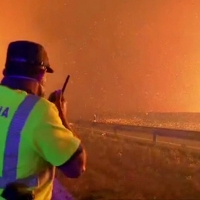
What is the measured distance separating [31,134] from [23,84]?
1.00ft

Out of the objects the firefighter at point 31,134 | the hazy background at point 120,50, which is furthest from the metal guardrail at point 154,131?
the hazy background at point 120,50

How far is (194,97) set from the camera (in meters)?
26.9

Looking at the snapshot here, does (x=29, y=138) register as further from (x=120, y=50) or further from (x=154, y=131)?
(x=120, y=50)

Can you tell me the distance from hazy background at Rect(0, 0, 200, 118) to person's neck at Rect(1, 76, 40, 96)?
18340mm

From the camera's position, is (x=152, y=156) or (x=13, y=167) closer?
(x=13, y=167)

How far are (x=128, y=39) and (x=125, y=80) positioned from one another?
238 cm

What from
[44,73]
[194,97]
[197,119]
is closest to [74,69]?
[194,97]

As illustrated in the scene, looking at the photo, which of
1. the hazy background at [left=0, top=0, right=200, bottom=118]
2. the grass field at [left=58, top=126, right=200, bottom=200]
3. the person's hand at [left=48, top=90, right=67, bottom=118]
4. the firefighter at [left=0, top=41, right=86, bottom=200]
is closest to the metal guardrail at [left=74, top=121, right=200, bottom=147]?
the grass field at [left=58, top=126, right=200, bottom=200]

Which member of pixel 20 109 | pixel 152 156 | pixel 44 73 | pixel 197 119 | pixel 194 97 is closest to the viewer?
pixel 20 109

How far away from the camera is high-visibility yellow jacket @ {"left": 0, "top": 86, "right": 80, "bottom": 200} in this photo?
2.47 m

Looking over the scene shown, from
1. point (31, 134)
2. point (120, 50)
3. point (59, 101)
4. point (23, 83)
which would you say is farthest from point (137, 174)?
point (120, 50)

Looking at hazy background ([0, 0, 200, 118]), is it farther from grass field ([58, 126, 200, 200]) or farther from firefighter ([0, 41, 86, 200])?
firefighter ([0, 41, 86, 200])

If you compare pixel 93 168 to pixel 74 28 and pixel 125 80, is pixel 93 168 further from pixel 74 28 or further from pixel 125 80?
pixel 125 80

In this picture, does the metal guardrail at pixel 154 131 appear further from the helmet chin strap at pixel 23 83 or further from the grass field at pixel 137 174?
the helmet chin strap at pixel 23 83
